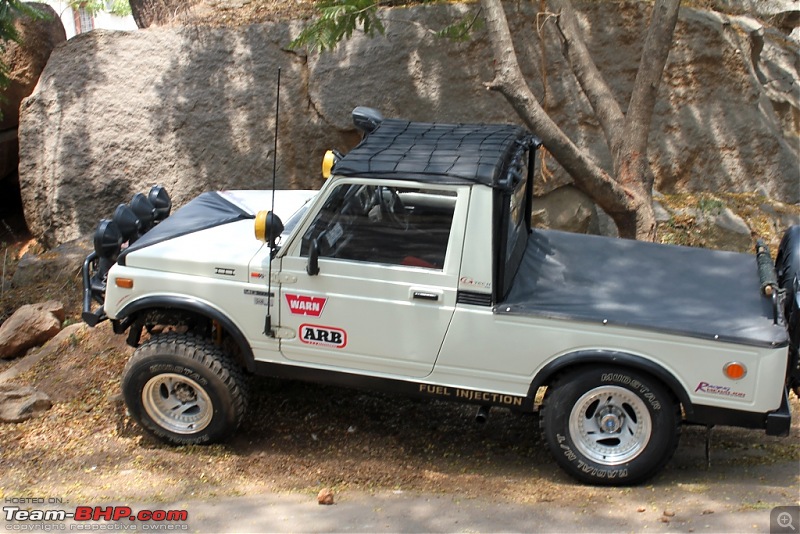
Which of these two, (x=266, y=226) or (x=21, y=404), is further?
(x=21, y=404)

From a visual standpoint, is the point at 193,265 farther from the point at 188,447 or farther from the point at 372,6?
the point at 372,6

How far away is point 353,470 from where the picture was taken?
5.28m

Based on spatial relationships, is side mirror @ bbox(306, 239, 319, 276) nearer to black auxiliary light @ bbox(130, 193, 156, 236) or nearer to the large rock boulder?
Result: black auxiliary light @ bbox(130, 193, 156, 236)

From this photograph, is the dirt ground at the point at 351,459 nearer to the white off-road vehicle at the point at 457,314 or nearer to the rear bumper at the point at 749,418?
the white off-road vehicle at the point at 457,314

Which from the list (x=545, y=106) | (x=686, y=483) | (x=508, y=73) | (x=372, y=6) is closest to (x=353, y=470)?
(x=686, y=483)

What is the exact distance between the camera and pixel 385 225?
4969 mm

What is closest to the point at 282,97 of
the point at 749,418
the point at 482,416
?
the point at 482,416

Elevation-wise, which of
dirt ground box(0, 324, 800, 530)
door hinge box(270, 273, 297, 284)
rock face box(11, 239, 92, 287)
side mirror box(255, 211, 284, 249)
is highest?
side mirror box(255, 211, 284, 249)

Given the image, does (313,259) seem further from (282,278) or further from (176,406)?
(176,406)

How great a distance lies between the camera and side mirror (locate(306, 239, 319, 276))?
4.91 meters

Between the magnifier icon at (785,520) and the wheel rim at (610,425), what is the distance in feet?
2.53

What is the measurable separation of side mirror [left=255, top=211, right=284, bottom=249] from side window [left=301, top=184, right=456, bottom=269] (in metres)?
0.21

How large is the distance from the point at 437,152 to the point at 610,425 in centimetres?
189

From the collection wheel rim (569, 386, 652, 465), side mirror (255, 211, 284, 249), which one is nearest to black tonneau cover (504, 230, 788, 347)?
wheel rim (569, 386, 652, 465)
